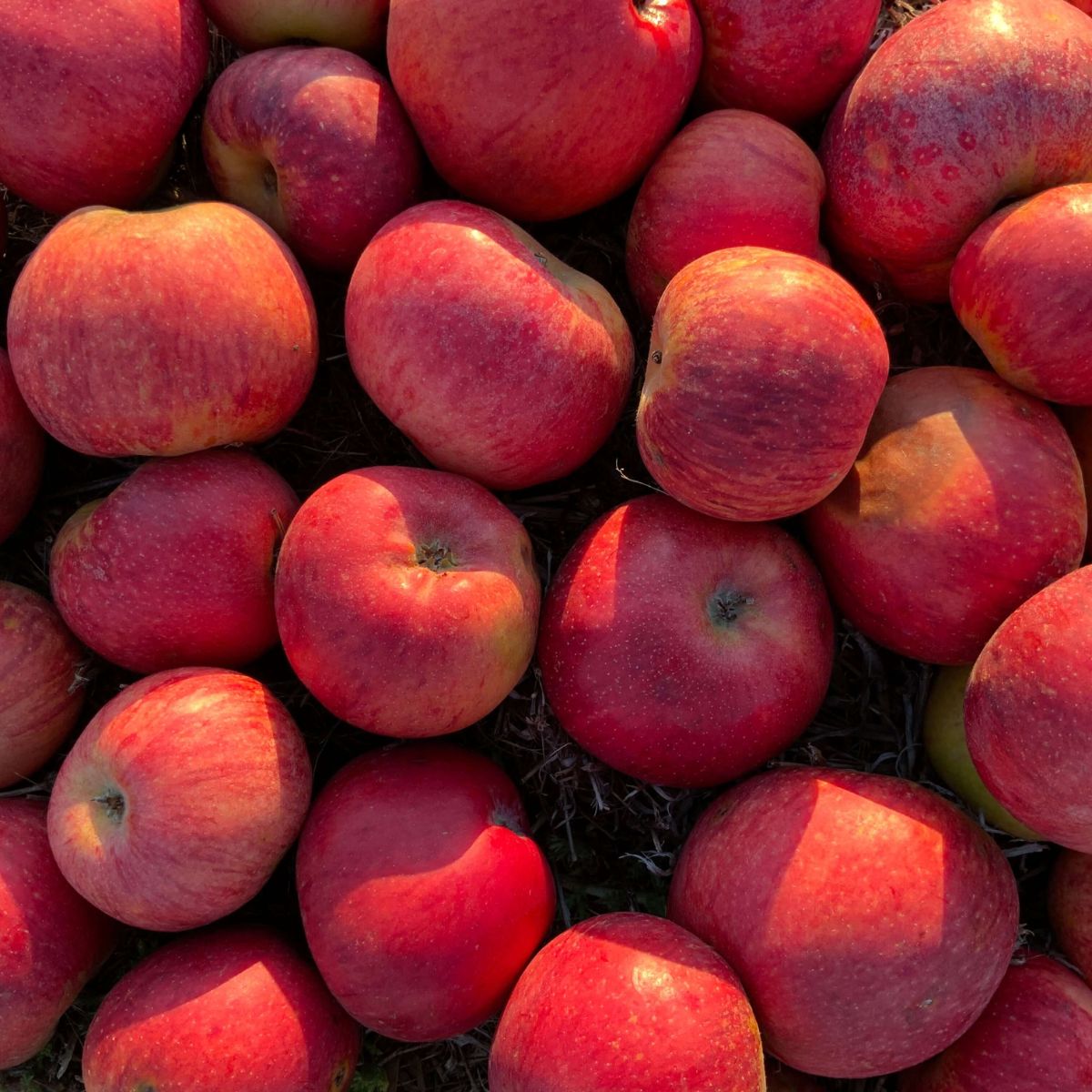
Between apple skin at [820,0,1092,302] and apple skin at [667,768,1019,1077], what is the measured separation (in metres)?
1.09

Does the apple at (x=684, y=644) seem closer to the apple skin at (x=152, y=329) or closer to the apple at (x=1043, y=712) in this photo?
the apple at (x=1043, y=712)

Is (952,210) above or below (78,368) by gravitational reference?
above

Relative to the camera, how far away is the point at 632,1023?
1519 millimetres

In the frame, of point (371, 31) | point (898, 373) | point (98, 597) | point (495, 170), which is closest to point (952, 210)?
point (898, 373)

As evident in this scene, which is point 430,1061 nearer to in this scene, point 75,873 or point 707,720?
point 75,873

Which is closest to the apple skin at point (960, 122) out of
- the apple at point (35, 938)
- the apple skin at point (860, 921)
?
the apple skin at point (860, 921)

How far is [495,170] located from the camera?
1842 millimetres

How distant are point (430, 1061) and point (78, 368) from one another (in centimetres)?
161

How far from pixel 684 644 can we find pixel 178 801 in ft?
3.07

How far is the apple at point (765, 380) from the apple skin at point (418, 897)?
2.50ft

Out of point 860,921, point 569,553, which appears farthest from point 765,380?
point 860,921

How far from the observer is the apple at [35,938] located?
68.6 inches

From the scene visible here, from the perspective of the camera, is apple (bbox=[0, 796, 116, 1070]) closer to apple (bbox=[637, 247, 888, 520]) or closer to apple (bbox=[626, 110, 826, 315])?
apple (bbox=[637, 247, 888, 520])

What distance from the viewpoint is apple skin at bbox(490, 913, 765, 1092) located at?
150 centimetres
